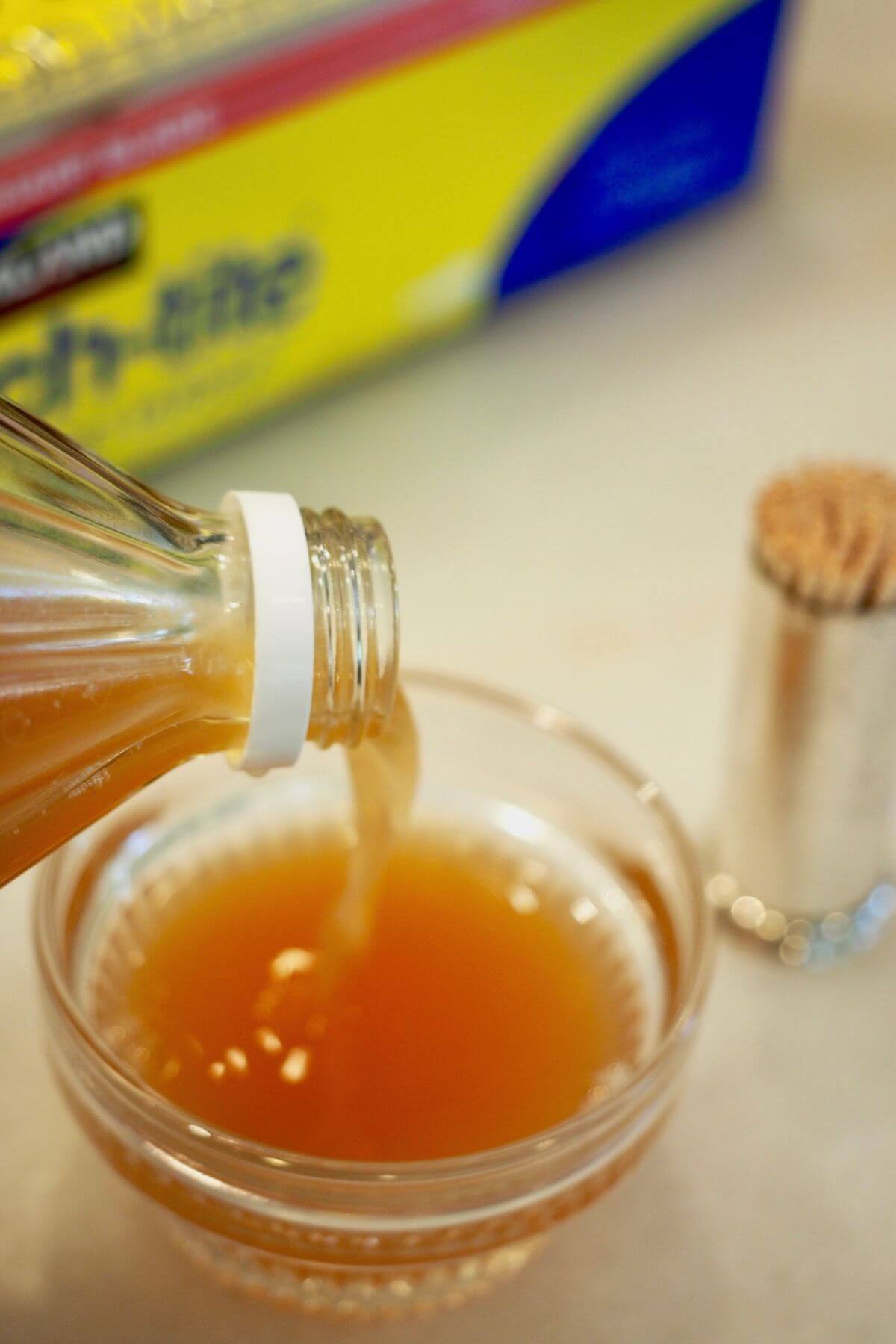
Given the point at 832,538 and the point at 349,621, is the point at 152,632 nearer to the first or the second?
the point at 349,621

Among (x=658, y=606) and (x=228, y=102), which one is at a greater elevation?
(x=228, y=102)

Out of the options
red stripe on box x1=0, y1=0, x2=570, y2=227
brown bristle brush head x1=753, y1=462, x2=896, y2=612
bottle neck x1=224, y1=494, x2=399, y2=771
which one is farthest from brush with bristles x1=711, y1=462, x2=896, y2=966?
red stripe on box x1=0, y1=0, x2=570, y2=227

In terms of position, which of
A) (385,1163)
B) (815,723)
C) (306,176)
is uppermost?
(306,176)

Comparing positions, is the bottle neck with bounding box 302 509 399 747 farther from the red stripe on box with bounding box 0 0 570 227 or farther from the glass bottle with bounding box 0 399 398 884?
the red stripe on box with bounding box 0 0 570 227

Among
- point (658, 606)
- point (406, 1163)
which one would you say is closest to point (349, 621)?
point (406, 1163)

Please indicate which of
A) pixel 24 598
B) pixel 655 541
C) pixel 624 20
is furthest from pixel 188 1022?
pixel 624 20

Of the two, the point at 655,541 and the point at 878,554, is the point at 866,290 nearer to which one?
the point at 655,541

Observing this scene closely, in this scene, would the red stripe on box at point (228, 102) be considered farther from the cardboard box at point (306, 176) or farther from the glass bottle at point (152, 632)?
the glass bottle at point (152, 632)
